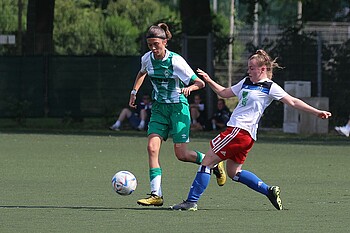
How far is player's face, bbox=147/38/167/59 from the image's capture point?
12000 mm

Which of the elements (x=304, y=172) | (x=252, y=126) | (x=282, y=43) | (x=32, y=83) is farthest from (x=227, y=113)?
(x=252, y=126)

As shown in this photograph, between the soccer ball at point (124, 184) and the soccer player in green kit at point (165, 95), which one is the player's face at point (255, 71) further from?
the soccer ball at point (124, 184)

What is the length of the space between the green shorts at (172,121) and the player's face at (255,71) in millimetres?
1123

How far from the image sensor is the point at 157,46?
12047 millimetres

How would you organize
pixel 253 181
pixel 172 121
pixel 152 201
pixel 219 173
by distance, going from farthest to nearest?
pixel 219 173
pixel 172 121
pixel 152 201
pixel 253 181

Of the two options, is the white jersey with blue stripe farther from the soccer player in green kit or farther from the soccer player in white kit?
the soccer player in green kit

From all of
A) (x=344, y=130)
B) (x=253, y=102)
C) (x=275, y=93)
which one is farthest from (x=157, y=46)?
(x=344, y=130)

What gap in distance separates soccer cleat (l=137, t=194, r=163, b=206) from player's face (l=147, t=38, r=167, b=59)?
156cm

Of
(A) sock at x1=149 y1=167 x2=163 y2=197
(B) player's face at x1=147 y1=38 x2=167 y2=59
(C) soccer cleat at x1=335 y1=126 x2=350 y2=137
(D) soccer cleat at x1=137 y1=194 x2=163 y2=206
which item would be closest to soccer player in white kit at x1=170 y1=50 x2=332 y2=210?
(D) soccer cleat at x1=137 y1=194 x2=163 y2=206

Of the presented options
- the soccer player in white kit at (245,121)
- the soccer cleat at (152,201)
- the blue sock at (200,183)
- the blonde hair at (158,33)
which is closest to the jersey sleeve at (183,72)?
the blonde hair at (158,33)

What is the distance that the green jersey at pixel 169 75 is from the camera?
12133 mm

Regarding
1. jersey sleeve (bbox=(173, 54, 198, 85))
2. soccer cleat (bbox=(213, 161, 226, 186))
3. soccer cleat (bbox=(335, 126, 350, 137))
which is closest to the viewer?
jersey sleeve (bbox=(173, 54, 198, 85))

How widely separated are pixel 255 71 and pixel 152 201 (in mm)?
1802

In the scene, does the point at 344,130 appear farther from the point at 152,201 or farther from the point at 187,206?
the point at 187,206
